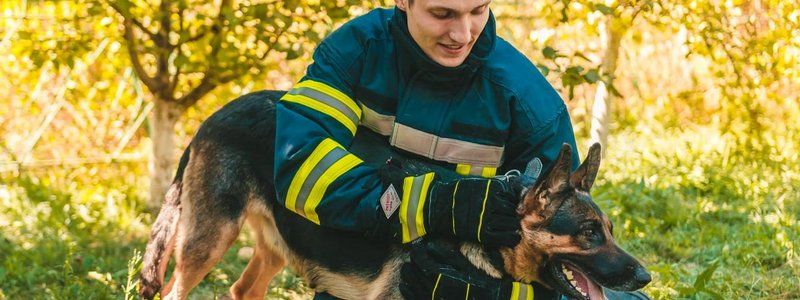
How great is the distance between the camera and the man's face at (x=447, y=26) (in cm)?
329

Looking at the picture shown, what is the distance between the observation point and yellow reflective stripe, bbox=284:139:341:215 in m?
3.38

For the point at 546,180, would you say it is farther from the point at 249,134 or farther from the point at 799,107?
the point at 799,107

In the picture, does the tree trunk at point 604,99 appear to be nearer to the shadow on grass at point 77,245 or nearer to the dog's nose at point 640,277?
the shadow on grass at point 77,245

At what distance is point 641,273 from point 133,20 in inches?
147

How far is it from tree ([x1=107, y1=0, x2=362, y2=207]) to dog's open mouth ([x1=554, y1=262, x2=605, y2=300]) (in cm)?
211

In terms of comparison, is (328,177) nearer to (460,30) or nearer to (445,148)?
(445,148)

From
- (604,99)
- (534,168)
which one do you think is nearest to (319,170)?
(534,168)

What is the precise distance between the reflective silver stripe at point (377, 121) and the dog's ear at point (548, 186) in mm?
746

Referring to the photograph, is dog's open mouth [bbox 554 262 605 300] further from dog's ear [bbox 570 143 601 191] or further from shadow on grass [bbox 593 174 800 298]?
shadow on grass [bbox 593 174 800 298]

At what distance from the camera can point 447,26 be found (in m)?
3.34

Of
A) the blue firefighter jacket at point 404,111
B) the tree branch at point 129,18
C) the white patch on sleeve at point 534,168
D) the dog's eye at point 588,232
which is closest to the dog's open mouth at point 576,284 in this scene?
the dog's eye at point 588,232

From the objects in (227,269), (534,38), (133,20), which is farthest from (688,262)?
(133,20)

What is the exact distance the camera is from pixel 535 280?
3408mm

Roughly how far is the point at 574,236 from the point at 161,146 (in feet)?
13.0
